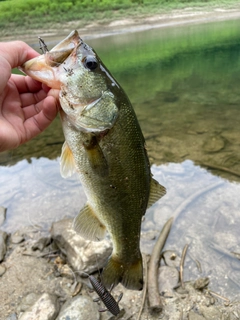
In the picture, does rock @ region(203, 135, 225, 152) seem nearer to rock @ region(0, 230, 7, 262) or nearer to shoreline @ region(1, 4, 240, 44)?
rock @ region(0, 230, 7, 262)

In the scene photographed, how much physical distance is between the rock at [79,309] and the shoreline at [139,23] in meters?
28.1

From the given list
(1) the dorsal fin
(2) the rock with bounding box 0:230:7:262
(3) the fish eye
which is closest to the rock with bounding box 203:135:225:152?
(2) the rock with bounding box 0:230:7:262

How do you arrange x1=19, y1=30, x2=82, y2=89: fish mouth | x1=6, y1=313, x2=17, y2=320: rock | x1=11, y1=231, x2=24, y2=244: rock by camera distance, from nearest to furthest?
x1=19, y1=30, x2=82, y2=89: fish mouth → x1=6, y1=313, x2=17, y2=320: rock → x1=11, y1=231, x2=24, y2=244: rock

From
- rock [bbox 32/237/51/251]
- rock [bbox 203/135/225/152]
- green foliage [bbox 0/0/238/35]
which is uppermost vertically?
rock [bbox 32/237/51/251]

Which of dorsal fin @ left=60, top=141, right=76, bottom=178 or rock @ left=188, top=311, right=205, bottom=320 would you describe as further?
rock @ left=188, top=311, right=205, bottom=320

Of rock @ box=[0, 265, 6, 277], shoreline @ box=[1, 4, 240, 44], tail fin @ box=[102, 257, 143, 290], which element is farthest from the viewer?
shoreline @ box=[1, 4, 240, 44]

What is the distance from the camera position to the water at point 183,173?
4.75m

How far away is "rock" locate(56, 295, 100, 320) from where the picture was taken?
3455 mm

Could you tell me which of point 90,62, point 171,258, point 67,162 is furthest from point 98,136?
point 171,258

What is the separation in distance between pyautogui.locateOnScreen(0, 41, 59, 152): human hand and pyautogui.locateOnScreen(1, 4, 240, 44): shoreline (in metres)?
27.8

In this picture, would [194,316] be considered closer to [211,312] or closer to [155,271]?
[211,312]

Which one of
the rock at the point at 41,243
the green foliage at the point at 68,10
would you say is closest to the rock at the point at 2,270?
the rock at the point at 41,243

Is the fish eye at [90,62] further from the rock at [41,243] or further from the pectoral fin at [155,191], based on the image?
the rock at [41,243]

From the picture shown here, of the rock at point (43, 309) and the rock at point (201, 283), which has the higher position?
the rock at point (43, 309)
